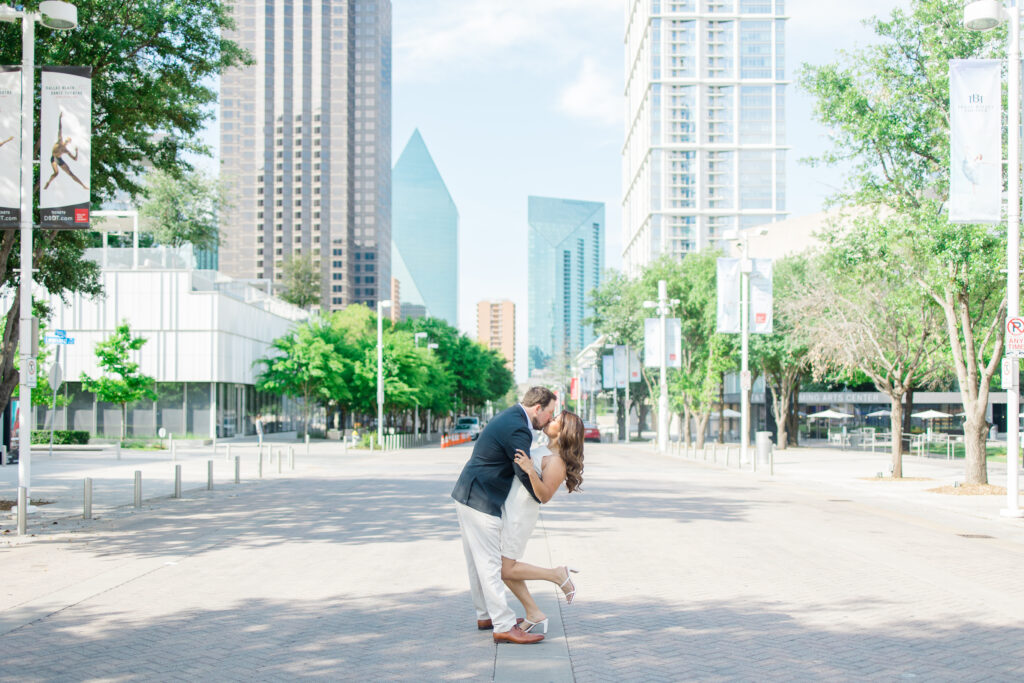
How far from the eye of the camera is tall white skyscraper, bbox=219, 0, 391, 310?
17225cm

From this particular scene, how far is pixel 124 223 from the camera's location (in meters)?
62.6

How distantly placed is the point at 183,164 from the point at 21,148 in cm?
501

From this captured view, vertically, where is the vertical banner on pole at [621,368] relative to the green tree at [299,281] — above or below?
below

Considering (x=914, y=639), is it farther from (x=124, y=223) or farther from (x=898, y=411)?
(x=124, y=223)

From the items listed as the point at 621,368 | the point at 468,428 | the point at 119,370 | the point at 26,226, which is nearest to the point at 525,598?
the point at 26,226

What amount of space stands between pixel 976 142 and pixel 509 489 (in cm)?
1420

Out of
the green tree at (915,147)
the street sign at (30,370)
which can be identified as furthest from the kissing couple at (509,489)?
the green tree at (915,147)

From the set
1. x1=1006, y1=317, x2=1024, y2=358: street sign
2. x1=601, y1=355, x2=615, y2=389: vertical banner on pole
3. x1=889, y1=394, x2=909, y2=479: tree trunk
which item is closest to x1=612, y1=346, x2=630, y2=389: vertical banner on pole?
x1=601, y1=355, x2=615, y2=389: vertical banner on pole

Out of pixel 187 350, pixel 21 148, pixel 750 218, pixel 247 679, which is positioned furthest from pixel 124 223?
pixel 750 218

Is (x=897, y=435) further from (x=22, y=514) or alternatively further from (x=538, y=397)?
(x=538, y=397)

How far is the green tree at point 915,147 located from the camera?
69.3ft

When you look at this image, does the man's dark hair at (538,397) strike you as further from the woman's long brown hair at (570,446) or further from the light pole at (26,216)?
the light pole at (26,216)

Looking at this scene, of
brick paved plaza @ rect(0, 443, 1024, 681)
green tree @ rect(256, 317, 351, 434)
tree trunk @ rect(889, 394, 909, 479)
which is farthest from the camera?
green tree @ rect(256, 317, 351, 434)

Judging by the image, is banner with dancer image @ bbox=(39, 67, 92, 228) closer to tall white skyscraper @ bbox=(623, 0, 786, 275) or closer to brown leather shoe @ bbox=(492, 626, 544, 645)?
brown leather shoe @ bbox=(492, 626, 544, 645)
